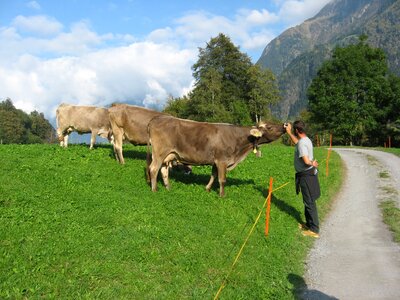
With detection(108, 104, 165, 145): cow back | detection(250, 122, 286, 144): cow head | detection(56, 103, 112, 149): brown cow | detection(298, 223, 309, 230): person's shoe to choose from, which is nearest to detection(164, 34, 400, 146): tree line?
detection(56, 103, 112, 149): brown cow

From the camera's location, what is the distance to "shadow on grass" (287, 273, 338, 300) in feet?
24.7

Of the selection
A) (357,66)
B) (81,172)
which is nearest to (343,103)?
(357,66)

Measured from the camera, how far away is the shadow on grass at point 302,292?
7514mm

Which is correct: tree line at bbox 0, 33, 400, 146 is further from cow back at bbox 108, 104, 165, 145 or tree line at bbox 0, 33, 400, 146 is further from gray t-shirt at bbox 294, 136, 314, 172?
gray t-shirt at bbox 294, 136, 314, 172

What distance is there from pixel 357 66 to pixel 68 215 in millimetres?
60164

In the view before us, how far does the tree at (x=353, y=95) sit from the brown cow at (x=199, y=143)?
162ft

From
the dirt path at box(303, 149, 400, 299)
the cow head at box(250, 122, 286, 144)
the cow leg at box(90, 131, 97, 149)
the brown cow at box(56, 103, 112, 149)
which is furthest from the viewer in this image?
the brown cow at box(56, 103, 112, 149)

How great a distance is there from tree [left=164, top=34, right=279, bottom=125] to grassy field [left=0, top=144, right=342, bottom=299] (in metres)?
52.6

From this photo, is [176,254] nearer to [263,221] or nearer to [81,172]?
[263,221]

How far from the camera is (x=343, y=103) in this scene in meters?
58.7

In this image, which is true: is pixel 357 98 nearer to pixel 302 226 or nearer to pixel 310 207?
pixel 302 226

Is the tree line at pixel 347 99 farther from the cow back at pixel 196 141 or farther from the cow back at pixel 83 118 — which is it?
the cow back at pixel 196 141

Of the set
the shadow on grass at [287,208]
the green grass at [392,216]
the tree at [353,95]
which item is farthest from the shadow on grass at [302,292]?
the tree at [353,95]

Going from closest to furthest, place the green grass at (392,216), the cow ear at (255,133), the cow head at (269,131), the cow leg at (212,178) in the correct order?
1. the green grass at (392,216)
2. the cow ear at (255,133)
3. the cow leg at (212,178)
4. the cow head at (269,131)
